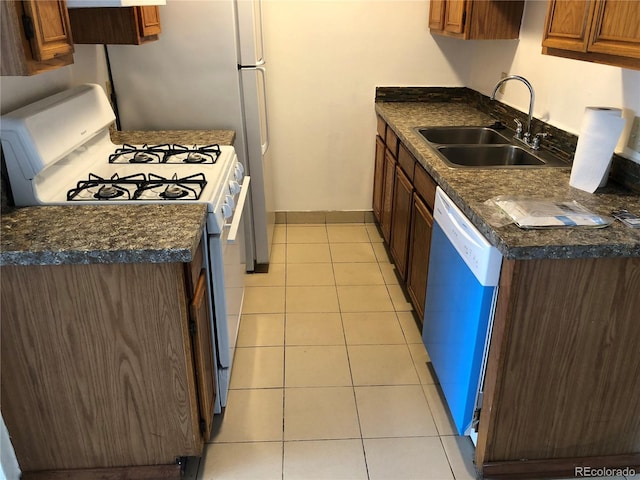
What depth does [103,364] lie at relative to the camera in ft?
5.31

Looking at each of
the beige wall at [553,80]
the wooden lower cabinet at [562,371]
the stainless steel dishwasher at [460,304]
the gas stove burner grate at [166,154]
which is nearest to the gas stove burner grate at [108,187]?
the gas stove burner grate at [166,154]

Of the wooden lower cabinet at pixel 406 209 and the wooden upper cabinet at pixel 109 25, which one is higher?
the wooden upper cabinet at pixel 109 25

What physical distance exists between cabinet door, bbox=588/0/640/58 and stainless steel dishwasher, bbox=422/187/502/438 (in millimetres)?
669

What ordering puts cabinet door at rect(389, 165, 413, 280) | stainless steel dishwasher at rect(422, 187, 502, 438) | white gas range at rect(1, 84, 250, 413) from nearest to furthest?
stainless steel dishwasher at rect(422, 187, 502, 438) → white gas range at rect(1, 84, 250, 413) → cabinet door at rect(389, 165, 413, 280)

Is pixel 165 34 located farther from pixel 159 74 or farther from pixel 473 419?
pixel 473 419

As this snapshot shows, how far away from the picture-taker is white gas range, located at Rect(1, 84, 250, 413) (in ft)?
5.77

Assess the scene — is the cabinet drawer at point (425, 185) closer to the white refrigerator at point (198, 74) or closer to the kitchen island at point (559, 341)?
the kitchen island at point (559, 341)

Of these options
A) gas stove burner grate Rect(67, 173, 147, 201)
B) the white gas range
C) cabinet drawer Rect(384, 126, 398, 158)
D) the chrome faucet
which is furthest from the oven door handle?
the chrome faucet

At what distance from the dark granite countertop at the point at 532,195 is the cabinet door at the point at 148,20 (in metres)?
1.36

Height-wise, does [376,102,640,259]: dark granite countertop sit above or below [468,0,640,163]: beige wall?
below

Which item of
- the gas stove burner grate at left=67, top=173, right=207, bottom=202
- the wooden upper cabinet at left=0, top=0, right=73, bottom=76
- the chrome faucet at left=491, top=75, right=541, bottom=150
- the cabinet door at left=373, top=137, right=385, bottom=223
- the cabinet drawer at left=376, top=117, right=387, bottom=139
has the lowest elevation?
the cabinet door at left=373, top=137, right=385, bottom=223

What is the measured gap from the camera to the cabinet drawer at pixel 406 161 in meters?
2.67

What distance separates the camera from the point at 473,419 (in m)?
1.83

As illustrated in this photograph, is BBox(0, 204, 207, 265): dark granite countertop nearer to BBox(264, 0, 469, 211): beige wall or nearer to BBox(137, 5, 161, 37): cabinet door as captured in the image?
BBox(137, 5, 161, 37): cabinet door
